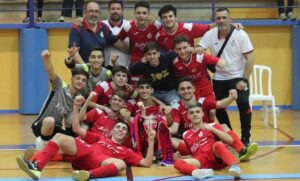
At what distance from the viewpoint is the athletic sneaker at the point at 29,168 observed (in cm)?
564

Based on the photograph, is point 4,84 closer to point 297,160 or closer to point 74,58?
point 74,58

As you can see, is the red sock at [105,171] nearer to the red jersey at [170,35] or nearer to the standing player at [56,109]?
the standing player at [56,109]

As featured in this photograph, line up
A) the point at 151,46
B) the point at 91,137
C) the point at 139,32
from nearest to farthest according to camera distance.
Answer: the point at 91,137
the point at 151,46
the point at 139,32

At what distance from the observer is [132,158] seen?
249 inches

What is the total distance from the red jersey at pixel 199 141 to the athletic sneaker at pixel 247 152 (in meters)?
0.44

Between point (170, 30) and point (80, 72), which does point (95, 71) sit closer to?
point (80, 72)

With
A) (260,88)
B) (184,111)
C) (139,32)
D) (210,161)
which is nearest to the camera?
(210,161)

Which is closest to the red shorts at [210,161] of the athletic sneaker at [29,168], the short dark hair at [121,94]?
the short dark hair at [121,94]

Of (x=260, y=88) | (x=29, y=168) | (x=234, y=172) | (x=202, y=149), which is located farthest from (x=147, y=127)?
(x=260, y=88)

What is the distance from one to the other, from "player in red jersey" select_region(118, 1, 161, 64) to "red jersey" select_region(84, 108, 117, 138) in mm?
1059

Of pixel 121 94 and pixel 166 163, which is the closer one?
pixel 166 163

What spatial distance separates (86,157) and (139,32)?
2062 mm

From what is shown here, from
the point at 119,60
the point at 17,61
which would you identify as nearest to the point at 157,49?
the point at 119,60

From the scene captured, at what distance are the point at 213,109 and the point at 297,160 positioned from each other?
3.96 feet
